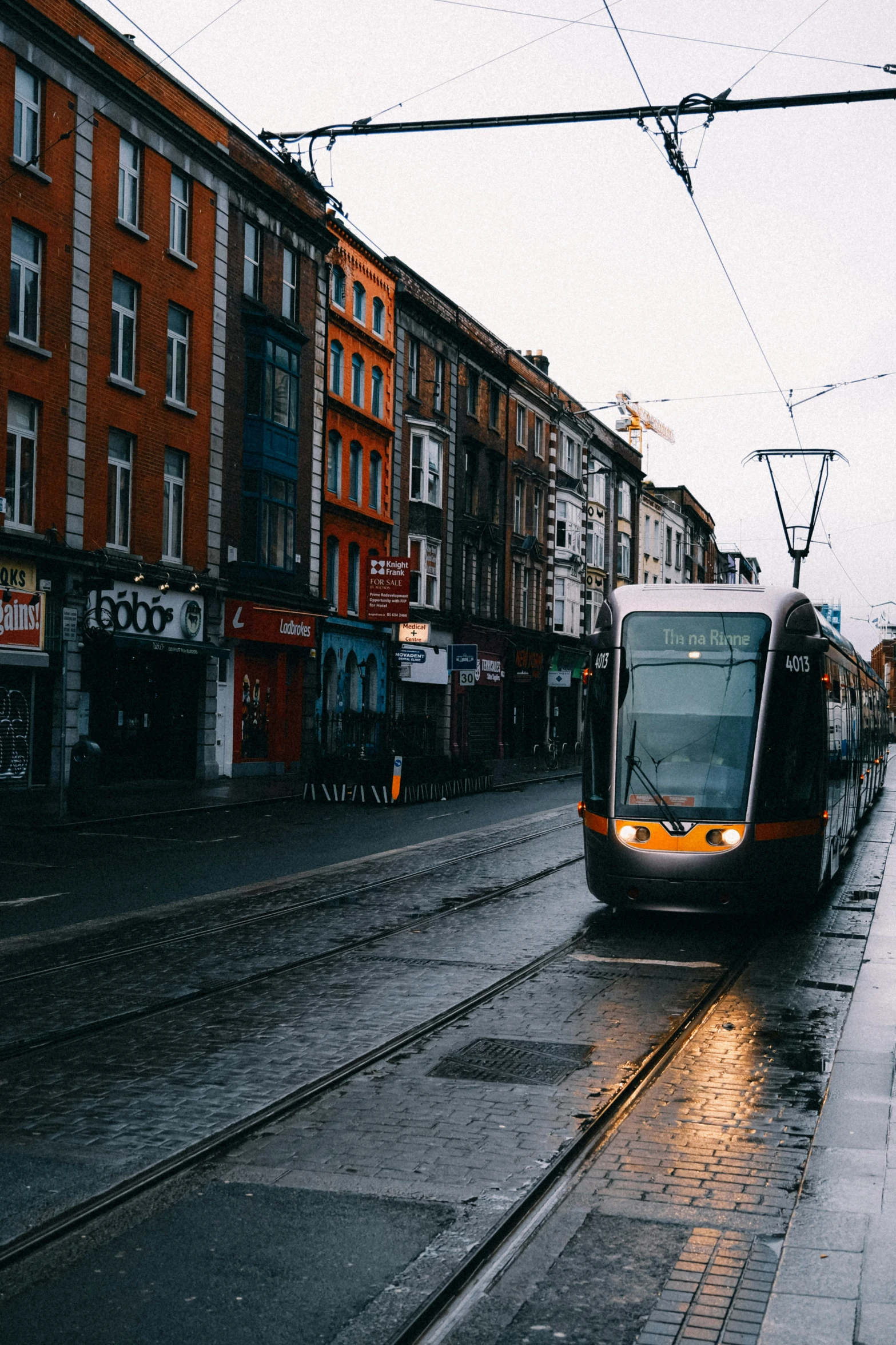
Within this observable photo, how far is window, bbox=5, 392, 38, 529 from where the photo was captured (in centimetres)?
2523

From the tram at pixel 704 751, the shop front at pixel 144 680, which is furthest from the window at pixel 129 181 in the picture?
the tram at pixel 704 751

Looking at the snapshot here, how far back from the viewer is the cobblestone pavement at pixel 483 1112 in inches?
176

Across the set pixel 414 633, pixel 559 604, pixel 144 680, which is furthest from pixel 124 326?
pixel 559 604

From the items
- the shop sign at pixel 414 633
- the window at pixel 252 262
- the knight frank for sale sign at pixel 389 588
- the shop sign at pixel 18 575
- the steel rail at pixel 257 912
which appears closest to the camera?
the steel rail at pixel 257 912

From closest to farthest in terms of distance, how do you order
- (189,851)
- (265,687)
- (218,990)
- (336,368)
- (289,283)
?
(218,990) < (189,851) < (265,687) < (289,283) < (336,368)

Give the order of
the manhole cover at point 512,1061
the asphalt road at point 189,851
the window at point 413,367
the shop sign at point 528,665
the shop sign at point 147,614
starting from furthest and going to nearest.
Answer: the shop sign at point 528,665
the window at point 413,367
the shop sign at point 147,614
the asphalt road at point 189,851
the manhole cover at point 512,1061

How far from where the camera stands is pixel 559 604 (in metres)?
61.3

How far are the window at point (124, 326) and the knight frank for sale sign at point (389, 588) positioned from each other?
995 cm

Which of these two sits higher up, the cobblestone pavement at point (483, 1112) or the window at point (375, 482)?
the window at point (375, 482)

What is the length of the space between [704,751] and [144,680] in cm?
1965

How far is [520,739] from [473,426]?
12.6 meters

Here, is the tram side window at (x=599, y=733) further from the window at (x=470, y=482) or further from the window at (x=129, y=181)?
the window at (x=470, y=482)

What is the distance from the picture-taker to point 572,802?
29625 mm

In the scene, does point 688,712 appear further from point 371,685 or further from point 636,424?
point 636,424
